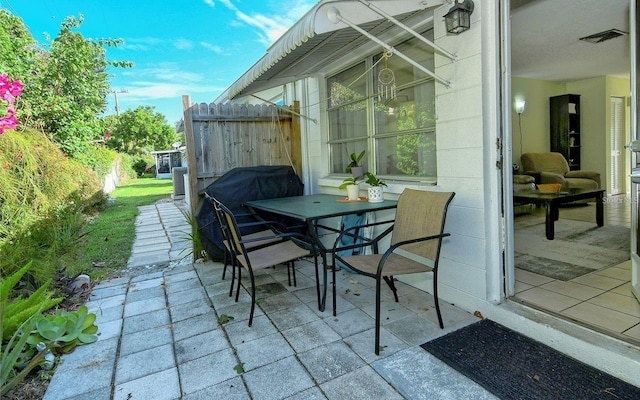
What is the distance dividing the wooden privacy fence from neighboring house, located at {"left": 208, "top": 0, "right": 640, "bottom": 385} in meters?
0.73

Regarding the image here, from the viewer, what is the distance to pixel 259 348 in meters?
2.22

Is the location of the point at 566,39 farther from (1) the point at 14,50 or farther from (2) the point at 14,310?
(1) the point at 14,50

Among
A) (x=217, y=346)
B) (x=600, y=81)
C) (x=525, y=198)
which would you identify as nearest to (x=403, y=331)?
(x=217, y=346)

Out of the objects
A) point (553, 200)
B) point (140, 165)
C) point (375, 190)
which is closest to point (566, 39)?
point (553, 200)

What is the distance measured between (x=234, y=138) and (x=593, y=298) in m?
3.91

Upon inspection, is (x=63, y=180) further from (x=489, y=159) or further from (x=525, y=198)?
(x=525, y=198)

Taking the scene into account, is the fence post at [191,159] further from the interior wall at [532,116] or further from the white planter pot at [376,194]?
the interior wall at [532,116]

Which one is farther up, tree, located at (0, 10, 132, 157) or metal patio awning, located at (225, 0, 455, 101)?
tree, located at (0, 10, 132, 157)

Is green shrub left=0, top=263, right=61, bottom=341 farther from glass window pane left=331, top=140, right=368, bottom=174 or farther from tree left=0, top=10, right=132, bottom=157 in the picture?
tree left=0, top=10, right=132, bottom=157

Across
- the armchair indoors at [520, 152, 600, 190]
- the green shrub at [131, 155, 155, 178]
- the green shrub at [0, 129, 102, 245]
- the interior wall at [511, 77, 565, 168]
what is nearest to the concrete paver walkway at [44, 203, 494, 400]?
the green shrub at [0, 129, 102, 245]

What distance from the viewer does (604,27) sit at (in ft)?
14.8

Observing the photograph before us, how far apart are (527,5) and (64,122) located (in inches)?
296

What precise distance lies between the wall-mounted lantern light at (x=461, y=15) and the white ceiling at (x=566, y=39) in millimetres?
1408

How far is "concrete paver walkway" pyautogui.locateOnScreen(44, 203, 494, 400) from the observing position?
182 centimetres
